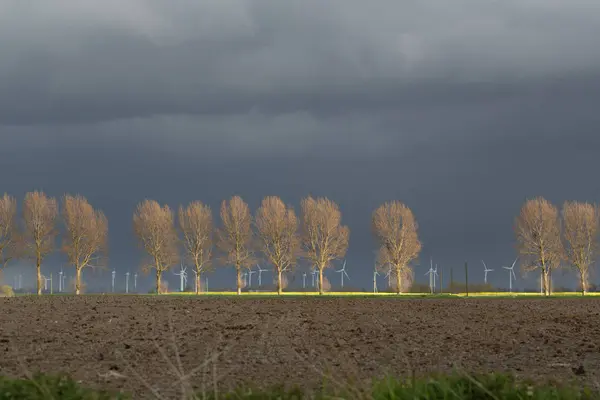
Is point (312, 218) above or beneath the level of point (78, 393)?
above

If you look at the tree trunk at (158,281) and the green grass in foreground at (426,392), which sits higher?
the tree trunk at (158,281)

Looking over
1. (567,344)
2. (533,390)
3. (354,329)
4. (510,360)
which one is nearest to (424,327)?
(354,329)

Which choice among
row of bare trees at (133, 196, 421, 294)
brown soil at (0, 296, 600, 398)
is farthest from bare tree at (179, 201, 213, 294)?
brown soil at (0, 296, 600, 398)

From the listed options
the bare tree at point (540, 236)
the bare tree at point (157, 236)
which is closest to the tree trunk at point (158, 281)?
the bare tree at point (157, 236)

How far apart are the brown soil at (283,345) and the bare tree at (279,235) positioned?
70.4 m

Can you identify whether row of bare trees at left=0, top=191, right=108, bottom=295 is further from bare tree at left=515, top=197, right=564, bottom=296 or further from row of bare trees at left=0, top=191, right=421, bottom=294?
bare tree at left=515, top=197, right=564, bottom=296

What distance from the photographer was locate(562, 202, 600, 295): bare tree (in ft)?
327

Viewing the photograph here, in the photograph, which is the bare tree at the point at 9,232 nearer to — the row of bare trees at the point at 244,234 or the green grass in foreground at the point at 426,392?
the row of bare trees at the point at 244,234

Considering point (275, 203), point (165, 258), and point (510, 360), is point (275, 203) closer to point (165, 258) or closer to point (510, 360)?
point (165, 258)

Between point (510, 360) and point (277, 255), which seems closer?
point (510, 360)

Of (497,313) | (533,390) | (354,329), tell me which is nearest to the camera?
(533,390)

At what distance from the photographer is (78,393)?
10133 mm

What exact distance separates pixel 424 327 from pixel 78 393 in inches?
582

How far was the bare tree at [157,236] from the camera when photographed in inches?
3797
